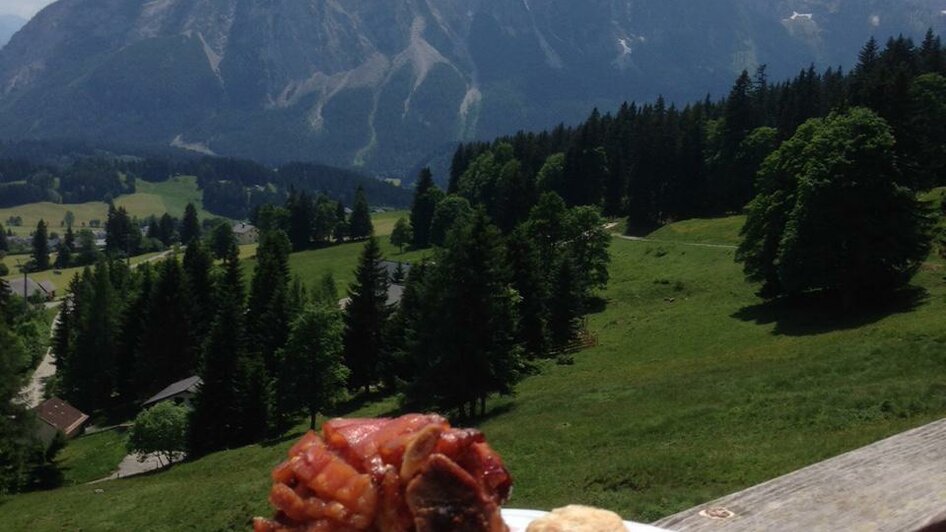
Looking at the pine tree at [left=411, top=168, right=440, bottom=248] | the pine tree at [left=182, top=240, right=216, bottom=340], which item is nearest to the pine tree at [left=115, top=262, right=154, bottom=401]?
the pine tree at [left=182, top=240, right=216, bottom=340]

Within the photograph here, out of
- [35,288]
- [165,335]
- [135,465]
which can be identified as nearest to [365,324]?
[135,465]

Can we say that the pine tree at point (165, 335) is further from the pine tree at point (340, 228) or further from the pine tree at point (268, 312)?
the pine tree at point (340, 228)

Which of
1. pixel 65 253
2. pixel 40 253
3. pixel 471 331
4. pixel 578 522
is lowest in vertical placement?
pixel 65 253

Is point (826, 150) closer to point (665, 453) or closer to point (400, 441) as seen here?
point (665, 453)

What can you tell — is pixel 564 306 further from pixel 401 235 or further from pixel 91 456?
pixel 401 235

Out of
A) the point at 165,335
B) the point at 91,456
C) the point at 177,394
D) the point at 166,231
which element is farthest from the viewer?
the point at 166,231

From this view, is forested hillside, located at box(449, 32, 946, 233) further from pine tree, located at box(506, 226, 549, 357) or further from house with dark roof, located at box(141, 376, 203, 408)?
house with dark roof, located at box(141, 376, 203, 408)

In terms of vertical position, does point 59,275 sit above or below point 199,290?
below
